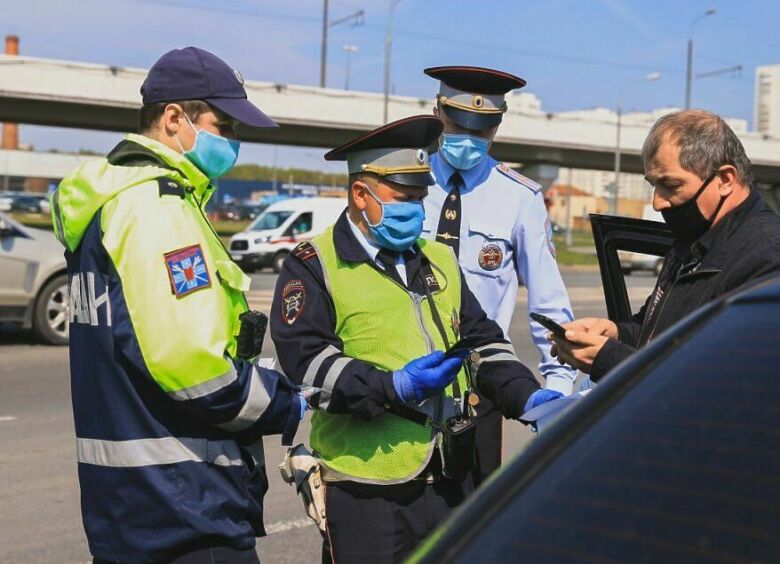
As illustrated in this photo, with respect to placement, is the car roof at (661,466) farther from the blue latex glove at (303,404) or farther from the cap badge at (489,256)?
the cap badge at (489,256)

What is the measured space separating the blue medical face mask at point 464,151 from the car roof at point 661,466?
2.23 meters

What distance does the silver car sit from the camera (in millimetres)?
10688

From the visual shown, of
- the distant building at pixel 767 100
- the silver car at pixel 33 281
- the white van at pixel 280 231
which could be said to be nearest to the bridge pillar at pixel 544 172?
the white van at pixel 280 231

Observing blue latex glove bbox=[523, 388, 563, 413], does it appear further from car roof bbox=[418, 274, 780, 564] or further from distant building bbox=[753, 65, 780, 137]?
distant building bbox=[753, 65, 780, 137]

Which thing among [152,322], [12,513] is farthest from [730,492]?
[12,513]

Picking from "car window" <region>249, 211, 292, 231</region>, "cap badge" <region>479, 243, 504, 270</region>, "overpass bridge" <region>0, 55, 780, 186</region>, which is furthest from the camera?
"overpass bridge" <region>0, 55, 780, 186</region>

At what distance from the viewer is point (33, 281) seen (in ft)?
35.4

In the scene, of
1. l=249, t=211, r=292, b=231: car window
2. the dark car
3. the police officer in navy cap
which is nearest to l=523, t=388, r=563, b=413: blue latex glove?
the police officer in navy cap

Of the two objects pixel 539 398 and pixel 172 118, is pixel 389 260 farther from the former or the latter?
pixel 172 118

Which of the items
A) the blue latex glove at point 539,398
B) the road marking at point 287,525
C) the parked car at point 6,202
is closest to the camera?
the blue latex glove at point 539,398

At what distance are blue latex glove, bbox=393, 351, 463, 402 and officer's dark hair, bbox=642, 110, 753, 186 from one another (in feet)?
2.80

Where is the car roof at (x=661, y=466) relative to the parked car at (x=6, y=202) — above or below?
below

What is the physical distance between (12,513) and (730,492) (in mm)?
4755

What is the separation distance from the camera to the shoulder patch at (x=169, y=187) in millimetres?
2564
